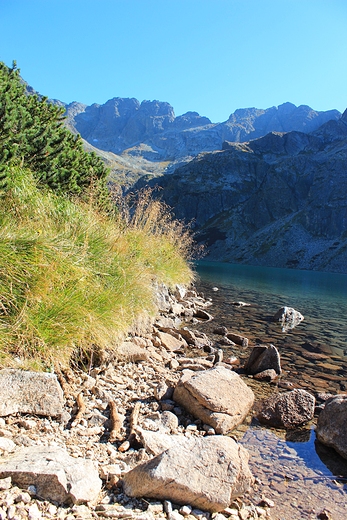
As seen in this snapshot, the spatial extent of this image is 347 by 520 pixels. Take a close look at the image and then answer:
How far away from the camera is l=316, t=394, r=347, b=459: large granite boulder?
15.1 ft

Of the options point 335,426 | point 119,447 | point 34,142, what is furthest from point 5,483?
point 34,142

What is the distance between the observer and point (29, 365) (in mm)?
3814

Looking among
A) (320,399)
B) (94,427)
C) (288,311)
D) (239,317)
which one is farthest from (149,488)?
(288,311)

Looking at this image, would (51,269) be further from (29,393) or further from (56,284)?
(29,393)

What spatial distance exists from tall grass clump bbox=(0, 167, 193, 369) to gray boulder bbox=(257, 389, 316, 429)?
256cm

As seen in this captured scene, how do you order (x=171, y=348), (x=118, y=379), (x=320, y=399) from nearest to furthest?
(x=118, y=379) → (x=320, y=399) → (x=171, y=348)

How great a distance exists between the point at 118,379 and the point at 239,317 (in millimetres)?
10626

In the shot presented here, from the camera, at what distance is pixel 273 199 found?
147250mm

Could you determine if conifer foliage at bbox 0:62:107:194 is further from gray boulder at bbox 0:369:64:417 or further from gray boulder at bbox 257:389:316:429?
gray boulder at bbox 257:389:316:429

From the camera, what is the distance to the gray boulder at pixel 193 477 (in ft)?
9.45

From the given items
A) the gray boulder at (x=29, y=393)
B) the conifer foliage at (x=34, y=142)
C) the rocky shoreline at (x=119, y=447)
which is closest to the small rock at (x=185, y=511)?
the rocky shoreline at (x=119, y=447)

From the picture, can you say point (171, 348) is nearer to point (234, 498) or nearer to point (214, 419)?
point (214, 419)

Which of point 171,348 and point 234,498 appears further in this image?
point 171,348

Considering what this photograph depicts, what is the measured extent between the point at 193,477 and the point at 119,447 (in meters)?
0.97
